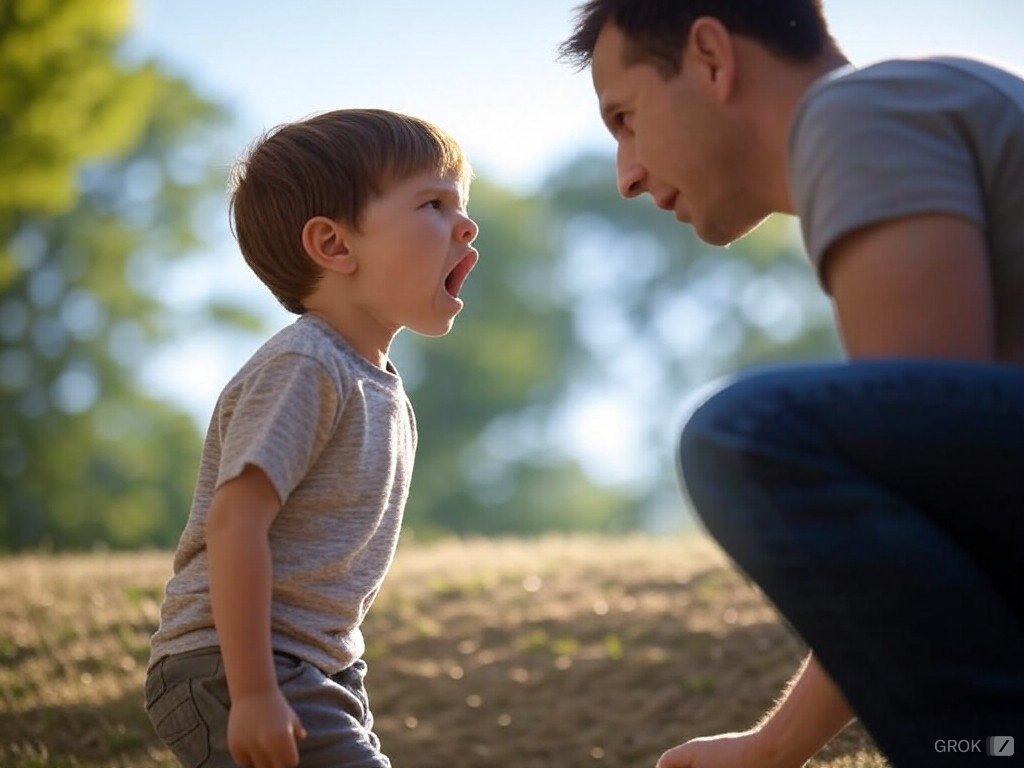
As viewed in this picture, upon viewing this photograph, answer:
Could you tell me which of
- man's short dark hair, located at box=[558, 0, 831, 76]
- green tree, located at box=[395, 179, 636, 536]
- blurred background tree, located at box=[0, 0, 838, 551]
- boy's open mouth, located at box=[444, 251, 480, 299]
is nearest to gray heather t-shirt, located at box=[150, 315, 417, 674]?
boy's open mouth, located at box=[444, 251, 480, 299]

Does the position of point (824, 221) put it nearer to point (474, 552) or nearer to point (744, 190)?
point (744, 190)

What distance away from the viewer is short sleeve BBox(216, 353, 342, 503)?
9.71 ft

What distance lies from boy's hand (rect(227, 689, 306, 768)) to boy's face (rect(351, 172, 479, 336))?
1.00 meters

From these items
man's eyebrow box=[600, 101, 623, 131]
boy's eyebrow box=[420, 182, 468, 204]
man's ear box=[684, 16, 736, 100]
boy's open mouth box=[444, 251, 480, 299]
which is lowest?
boy's open mouth box=[444, 251, 480, 299]

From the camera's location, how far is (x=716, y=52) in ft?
10.0

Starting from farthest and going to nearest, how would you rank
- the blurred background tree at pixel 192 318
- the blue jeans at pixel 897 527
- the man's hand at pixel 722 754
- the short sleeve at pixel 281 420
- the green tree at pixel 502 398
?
the green tree at pixel 502 398 < the blurred background tree at pixel 192 318 < the man's hand at pixel 722 754 < the short sleeve at pixel 281 420 < the blue jeans at pixel 897 527

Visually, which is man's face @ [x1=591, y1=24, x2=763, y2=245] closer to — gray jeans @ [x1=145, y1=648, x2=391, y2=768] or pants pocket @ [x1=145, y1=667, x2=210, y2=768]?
gray jeans @ [x1=145, y1=648, x2=391, y2=768]

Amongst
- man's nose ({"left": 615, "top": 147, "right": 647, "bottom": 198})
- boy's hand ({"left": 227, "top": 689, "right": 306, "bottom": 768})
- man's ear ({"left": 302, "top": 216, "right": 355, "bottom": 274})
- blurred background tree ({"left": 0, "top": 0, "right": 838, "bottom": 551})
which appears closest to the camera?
boy's hand ({"left": 227, "top": 689, "right": 306, "bottom": 768})

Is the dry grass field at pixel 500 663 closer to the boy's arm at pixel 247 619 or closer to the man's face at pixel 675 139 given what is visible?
the man's face at pixel 675 139

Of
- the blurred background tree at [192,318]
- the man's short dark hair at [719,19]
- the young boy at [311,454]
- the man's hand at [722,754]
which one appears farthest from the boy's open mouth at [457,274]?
the blurred background tree at [192,318]

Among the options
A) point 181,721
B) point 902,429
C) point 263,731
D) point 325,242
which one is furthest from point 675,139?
point 181,721

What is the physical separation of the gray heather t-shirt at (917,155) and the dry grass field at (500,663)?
1982 mm

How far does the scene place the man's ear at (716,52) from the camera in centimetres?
→ 304

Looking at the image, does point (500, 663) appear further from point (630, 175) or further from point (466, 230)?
point (630, 175)
